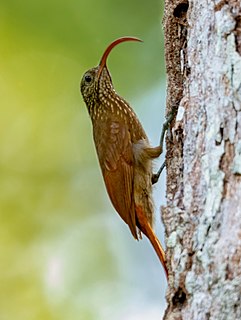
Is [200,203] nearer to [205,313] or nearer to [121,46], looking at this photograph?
[205,313]

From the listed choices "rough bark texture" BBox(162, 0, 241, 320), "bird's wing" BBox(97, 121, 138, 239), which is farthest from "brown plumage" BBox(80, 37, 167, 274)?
"rough bark texture" BBox(162, 0, 241, 320)

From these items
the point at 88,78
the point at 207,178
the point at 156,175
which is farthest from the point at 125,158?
the point at 207,178

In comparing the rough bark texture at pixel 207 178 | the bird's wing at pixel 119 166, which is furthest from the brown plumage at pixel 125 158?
the rough bark texture at pixel 207 178

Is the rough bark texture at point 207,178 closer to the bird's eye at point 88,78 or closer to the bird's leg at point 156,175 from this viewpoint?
the bird's leg at point 156,175

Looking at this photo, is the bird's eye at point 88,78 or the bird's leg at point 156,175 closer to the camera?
the bird's leg at point 156,175

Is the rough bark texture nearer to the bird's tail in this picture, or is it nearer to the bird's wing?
the bird's tail
